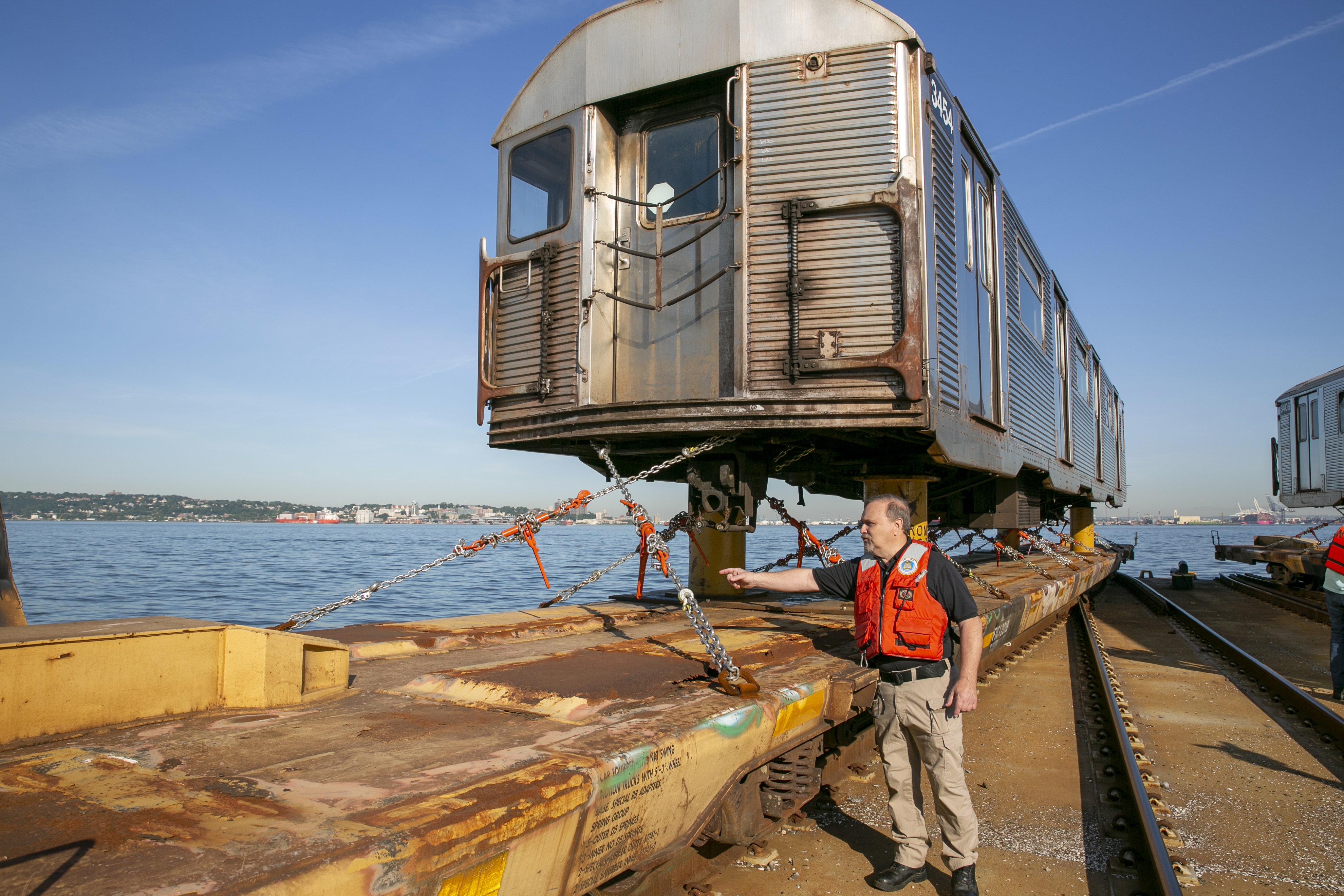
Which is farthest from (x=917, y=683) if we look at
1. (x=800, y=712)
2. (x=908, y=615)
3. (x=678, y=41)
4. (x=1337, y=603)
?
(x=1337, y=603)

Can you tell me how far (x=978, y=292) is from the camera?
794cm

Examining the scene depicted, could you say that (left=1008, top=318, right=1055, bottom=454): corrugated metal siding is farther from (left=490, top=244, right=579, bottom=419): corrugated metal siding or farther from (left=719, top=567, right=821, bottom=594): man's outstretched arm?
(left=719, top=567, right=821, bottom=594): man's outstretched arm

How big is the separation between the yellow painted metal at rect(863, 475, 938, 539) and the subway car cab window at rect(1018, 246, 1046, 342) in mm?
4090

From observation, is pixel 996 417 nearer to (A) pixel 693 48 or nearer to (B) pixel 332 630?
(A) pixel 693 48

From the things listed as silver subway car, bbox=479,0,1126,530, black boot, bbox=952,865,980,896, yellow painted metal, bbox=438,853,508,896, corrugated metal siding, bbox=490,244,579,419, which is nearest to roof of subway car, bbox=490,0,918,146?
silver subway car, bbox=479,0,1126,530

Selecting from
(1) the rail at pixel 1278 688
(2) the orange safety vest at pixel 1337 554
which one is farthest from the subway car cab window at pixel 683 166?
(2) the orange safety vest at pixel 1337 554

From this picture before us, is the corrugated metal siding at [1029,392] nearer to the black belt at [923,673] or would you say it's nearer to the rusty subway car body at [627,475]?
the rusty subway car body at [627,475]

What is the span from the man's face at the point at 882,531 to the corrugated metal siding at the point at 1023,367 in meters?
5.95

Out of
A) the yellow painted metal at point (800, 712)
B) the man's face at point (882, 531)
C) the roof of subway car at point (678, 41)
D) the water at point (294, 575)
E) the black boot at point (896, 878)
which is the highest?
the roof of subway car at point (678, 41)

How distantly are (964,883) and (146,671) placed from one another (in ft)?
11.5

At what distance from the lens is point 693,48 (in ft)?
21.0

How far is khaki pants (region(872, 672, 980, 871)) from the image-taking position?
3.59 metres

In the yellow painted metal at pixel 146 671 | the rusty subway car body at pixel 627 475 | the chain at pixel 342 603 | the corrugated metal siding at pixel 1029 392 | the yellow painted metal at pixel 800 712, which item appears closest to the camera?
the rusty subway car body at pixel 627 475

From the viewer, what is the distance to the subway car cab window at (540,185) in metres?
7.03
